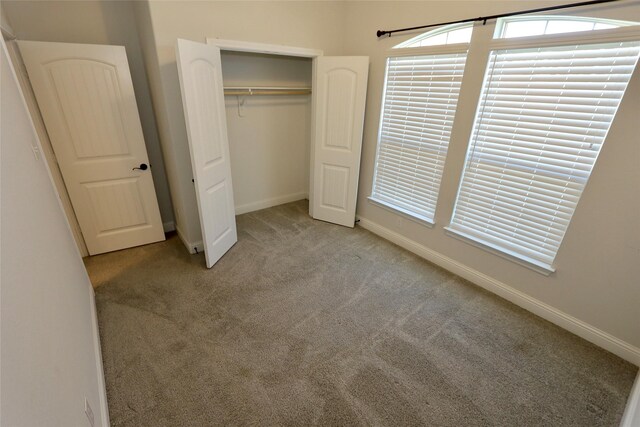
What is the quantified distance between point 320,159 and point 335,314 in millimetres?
2011

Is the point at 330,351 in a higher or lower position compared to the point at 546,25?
lower

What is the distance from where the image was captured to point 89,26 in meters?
2.56

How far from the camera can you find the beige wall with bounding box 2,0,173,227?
Result: 2350 millimetres

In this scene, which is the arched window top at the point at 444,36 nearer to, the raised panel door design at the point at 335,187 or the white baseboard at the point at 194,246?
the raised panel door design at the point at 335,187

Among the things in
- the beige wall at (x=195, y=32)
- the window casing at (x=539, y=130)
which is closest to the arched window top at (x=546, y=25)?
the window casing at (x=539, y=130)

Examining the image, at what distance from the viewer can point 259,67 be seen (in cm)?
350

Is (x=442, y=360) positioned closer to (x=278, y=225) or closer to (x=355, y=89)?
(x=278, y=225)

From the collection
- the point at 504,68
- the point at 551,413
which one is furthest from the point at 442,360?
the point at 504,68

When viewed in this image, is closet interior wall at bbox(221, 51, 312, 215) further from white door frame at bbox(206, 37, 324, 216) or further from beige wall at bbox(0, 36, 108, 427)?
beige wall at bbox(0, 36, 108, 427)

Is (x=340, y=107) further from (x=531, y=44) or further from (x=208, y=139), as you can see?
(x=531, y=44)

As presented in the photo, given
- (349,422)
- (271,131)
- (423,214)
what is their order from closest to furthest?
(349,422), (423,214), (271,131)

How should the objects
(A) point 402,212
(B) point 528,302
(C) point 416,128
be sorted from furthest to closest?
(A) point 402,212 → (C) point 416,128 → (B) point 528,302

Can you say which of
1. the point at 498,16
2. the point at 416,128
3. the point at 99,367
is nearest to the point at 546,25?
the point at 498,16

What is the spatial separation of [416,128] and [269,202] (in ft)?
7.59
